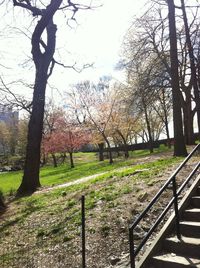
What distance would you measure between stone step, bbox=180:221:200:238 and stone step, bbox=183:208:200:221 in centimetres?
30

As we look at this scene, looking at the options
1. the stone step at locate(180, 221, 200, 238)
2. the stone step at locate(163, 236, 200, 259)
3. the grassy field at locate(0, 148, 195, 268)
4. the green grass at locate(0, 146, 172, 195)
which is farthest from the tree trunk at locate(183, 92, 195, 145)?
the stone step at locate(163, 236, 200, 259)

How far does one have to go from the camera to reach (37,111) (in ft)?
57.3

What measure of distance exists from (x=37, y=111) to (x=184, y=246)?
11660 mm

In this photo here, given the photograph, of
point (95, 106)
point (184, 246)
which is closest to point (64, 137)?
point (95, 106)

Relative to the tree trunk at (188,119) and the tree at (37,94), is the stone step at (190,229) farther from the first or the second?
the tree trunk at (188,119)

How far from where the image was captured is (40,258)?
8383 millimetres

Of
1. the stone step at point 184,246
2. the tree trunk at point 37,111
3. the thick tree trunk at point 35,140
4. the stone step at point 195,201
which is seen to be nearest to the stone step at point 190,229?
the stone step at point 184,246

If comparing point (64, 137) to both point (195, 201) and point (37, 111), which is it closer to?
point (37, 111)

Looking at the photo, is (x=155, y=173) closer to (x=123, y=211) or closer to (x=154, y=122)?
(x=123, y=211)

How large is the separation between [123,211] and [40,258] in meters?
2.10

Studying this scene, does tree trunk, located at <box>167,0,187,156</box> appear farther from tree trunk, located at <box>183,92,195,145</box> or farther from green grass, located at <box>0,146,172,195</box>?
tree trunk, located at <box>183,92,195,145</box>

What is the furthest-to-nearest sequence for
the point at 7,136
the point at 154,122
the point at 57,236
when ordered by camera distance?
1. the point at 7,136
2. the point at 154,122
3. the point at 57,236

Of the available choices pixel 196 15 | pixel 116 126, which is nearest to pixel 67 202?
pixel 196 15

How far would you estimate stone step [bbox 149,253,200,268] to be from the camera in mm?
6363
